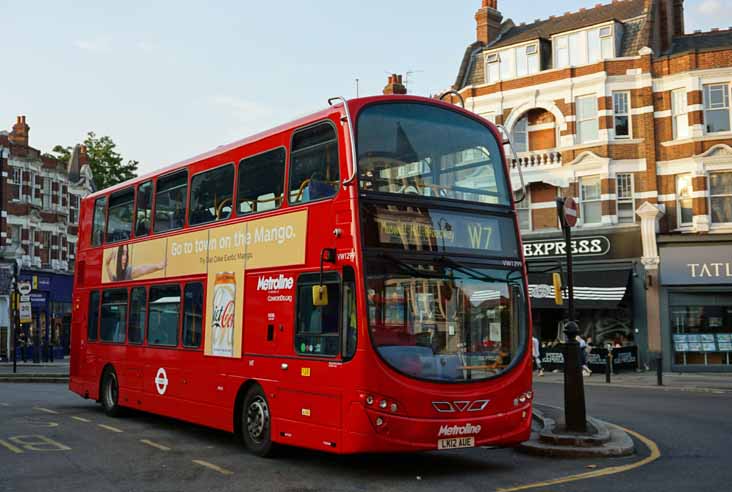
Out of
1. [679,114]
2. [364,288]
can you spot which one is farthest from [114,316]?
[679,114]

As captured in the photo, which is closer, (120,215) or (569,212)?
(569,212)

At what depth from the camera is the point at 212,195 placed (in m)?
12.9

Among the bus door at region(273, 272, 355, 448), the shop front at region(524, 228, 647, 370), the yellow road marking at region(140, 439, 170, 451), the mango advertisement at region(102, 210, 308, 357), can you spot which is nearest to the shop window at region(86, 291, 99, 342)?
the mango advertisement at region(102, 210, 308, 357)

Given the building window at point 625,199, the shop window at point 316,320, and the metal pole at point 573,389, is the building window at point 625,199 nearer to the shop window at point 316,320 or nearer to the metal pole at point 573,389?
the metal pole at point 573,389

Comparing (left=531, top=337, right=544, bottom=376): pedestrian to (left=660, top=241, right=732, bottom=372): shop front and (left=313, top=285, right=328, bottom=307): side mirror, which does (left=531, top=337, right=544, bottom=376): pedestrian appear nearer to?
(left=660, top=241, right=732, bottom=372): shop front

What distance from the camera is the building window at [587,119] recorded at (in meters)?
33.2

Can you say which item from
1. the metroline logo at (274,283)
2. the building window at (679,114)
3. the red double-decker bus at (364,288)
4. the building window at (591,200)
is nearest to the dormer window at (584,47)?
the building window at (679,114)

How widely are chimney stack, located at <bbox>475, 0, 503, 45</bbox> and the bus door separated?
97.2 ft

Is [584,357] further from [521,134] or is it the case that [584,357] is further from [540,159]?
[521,134]

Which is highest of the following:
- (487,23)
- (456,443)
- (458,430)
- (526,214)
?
(487,23)

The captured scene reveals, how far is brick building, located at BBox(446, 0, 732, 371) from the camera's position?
101 ft

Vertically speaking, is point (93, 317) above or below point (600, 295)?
below

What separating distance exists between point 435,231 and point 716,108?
25193 millimetres

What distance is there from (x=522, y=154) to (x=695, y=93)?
23.0 ft
